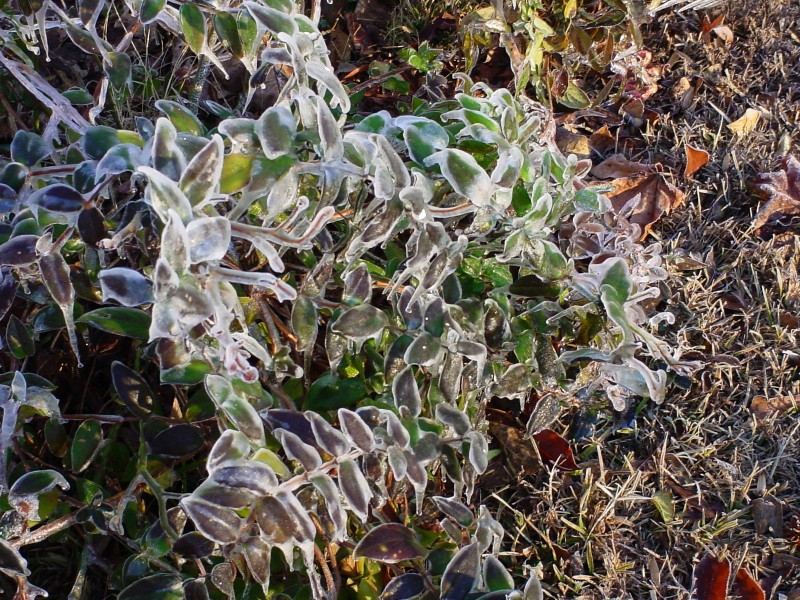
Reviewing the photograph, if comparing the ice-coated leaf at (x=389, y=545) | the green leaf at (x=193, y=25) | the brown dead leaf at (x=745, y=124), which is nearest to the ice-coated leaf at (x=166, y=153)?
the green leaf at (x=193, y=25)

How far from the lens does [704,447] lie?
1.62 m

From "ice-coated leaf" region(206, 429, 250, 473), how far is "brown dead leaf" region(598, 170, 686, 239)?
1.21 metres

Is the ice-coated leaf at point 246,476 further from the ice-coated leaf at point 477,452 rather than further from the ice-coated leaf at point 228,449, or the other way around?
the ice-coated leaf at point 477,452

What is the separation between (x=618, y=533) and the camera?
1540 mm

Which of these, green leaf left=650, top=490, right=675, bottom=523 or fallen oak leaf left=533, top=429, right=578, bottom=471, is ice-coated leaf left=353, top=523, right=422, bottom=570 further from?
green leaf left=650, top=490, right=675, bottom=523

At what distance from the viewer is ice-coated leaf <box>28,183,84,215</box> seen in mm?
1127

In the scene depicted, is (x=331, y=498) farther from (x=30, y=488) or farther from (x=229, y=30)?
(x=229, y=30)

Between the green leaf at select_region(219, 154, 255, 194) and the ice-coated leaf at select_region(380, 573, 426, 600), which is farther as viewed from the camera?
the ice-coated leaf at select_region(380, 573, 426, 600)

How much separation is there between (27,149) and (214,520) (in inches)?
26.4

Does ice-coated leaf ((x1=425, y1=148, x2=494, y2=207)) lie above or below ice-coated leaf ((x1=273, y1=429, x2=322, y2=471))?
above

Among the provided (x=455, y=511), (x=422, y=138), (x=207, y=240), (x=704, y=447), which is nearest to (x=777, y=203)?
(x=704, y=447)

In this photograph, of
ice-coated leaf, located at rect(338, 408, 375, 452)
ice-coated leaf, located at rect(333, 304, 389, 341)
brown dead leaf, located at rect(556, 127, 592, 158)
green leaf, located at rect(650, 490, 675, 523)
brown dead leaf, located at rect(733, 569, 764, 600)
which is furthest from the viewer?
brown dead leaf, located at rect(556, 127, 592, 158)

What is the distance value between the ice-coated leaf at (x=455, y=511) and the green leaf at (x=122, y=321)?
53 centimetres

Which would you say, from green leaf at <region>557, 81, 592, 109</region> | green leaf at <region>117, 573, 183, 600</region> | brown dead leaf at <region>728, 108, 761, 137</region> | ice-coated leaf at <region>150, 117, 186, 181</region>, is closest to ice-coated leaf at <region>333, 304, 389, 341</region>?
ice-coated leaf at <region>150, 117, 186, 181</region>
